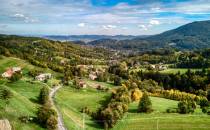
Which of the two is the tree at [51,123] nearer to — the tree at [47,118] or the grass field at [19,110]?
the tree at [47,118]

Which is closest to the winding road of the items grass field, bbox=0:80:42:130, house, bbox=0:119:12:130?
grass field, bbox=0:80:42:130

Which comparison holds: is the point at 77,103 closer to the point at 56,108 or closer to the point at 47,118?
the point at 56,108

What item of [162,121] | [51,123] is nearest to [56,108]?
[51,123]

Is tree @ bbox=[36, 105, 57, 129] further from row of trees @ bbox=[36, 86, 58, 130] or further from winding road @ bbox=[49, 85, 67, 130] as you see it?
winding road @ bbox=[49, 85, 67, 130]

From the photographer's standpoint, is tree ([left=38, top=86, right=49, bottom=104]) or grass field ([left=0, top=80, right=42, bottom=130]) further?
tree ([left=38, top=86, right=49, bottom=104])

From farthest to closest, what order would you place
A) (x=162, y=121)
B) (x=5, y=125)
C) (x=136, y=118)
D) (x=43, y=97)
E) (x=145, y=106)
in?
(x=145, y=106), (x=43, y=97), (x=136, y=118), (x=162, y=121), (x=5, y=125)

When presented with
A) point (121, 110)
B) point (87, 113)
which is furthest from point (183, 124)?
point (87, 113)
